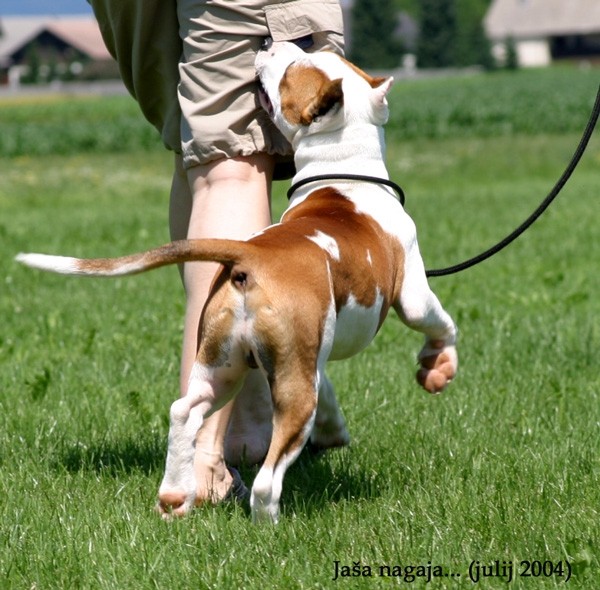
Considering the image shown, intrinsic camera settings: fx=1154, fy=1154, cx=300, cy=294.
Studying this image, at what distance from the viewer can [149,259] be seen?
3172 millimetres

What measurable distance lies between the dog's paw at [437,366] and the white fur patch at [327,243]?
0.82m

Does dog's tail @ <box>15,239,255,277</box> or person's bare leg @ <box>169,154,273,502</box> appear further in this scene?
person's bare leg @ <box>169,154,273,502</box>

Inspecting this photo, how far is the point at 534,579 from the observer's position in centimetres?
296

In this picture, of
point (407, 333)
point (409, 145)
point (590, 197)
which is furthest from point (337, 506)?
point (409, 145)

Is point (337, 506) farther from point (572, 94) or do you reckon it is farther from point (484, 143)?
point (572, 94)

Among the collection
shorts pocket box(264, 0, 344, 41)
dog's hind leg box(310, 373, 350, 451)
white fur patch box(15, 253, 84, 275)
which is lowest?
dog's hind leg box(310, 373, 350, 451)

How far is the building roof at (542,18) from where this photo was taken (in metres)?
111

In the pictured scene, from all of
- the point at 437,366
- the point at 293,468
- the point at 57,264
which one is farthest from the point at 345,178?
the point at 293,468

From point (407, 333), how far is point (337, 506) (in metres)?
3.24

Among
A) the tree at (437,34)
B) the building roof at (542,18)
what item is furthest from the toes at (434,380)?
the building roof at (542,18)

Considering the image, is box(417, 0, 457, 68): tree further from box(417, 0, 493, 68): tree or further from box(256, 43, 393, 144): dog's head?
box(256, 43, 393, 144): dog's head

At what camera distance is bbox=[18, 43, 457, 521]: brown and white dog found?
3193mm

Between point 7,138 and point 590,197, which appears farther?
point 7,138

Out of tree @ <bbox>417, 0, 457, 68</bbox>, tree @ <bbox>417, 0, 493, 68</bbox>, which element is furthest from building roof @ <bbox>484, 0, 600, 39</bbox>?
tree @ <bbox>417, 0, 457, 68</bbox>
